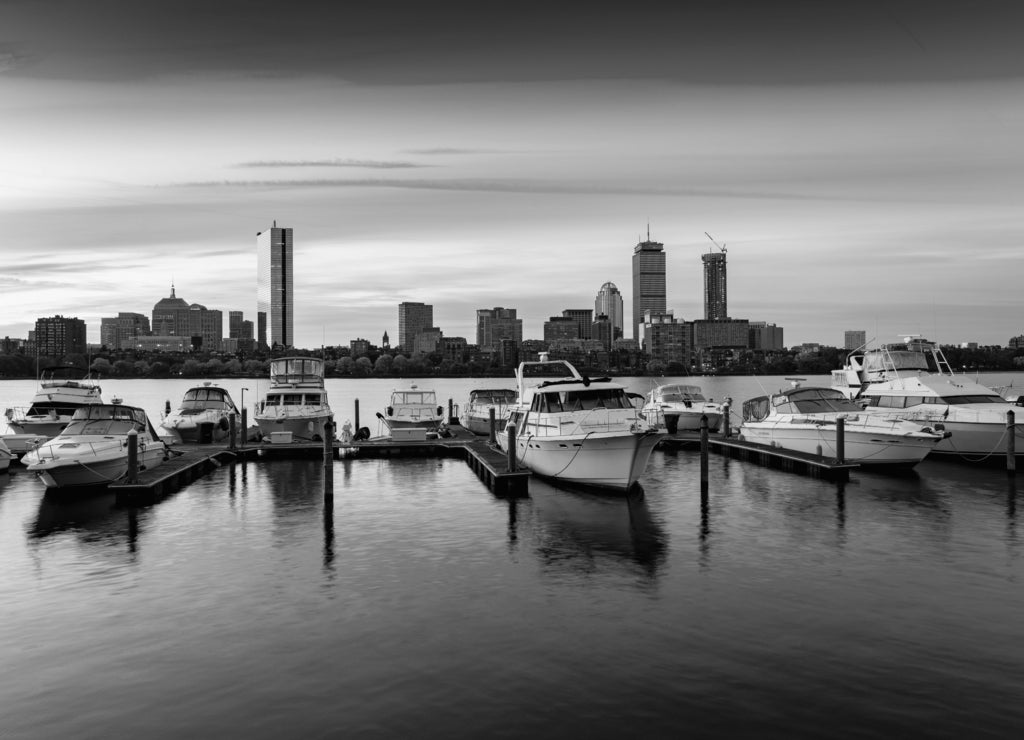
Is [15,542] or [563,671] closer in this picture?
[563,671]

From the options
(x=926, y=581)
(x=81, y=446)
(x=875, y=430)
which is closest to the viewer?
(x=926, y=581)

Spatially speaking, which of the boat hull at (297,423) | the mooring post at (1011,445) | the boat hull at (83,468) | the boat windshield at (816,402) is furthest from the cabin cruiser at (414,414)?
the mooring post at (1011,445)

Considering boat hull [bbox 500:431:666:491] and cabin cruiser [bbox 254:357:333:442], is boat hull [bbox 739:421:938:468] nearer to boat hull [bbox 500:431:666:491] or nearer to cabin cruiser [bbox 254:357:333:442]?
boat hull [bbox 500:431:666:491]

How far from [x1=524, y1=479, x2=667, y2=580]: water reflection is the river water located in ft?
0.39

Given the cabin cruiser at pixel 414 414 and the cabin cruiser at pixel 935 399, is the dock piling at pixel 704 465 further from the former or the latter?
the cabin cruiser at pixel 414 414

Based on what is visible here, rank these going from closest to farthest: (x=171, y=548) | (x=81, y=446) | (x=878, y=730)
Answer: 1. (x=878, y=730)
2. (x=171, y=548)
3. (x=81, y=446)

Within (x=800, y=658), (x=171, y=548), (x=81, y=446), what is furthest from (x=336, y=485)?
(x=800, y=658)

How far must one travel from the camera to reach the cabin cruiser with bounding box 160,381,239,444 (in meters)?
41.8

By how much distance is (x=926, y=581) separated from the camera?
618 inches

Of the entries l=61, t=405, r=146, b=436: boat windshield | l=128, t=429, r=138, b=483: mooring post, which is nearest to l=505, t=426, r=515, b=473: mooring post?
l=128, t=429, r=138, b=483: mooring post

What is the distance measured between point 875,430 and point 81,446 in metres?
29.8

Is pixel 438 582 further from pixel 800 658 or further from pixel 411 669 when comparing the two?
pixel 800 658

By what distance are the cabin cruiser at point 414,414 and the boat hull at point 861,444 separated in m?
19.3

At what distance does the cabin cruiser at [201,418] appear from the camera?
4181 cm
